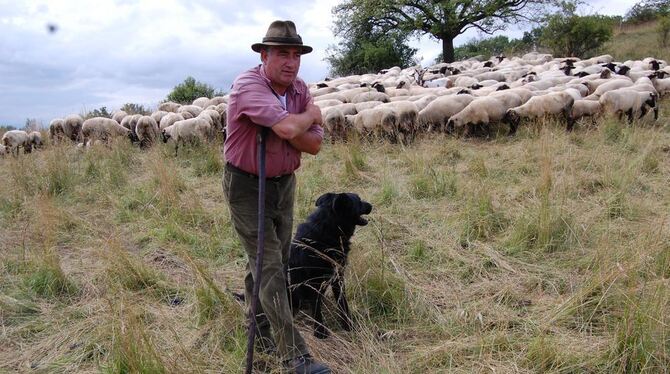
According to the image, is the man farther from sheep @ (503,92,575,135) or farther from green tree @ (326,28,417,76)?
green tree @ (326,28,417,76)

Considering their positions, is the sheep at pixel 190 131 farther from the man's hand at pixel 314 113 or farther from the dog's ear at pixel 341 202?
the man's hand at pixel 314 113

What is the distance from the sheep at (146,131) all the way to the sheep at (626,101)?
1045cm

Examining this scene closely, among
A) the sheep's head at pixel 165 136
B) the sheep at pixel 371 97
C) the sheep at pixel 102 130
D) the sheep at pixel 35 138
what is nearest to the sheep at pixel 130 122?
the sheep at pixel 102 130

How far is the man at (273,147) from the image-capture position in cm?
269

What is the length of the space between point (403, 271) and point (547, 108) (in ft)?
24.7

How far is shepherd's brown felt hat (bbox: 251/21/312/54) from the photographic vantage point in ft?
8.87

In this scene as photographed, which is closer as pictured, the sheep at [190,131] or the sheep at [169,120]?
the sheep at [190,131]

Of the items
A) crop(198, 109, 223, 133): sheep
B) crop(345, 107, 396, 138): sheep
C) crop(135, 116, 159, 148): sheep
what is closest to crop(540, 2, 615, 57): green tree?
crop(345, 107, 396, 138): sheep

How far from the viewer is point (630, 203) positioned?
17.8 ft

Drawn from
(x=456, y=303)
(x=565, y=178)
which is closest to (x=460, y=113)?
(x=565, y=178)

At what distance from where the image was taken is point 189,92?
23.3 metres

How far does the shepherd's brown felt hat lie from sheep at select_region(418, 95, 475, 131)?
8.56m

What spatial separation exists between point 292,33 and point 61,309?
123 inches

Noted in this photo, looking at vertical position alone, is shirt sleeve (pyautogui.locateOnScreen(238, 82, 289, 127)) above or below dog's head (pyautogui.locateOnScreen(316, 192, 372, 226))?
above
